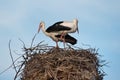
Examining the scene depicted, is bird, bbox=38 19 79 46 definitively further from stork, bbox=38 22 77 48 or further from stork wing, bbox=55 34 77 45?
stork wing, bbox=55 34 77 45

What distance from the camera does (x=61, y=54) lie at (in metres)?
9.01

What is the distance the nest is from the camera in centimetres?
862

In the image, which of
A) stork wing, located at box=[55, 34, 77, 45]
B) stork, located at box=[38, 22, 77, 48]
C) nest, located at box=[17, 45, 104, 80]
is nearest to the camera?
nest, located at box=[17, 45, 104, 80]

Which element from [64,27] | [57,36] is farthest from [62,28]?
[57,36]

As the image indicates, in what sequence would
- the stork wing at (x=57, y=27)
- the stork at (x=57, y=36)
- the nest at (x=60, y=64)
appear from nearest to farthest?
the nest at (x=60, y=64)
the stork wing at (x=57, y=27)
the stork at (x=57, y=36)

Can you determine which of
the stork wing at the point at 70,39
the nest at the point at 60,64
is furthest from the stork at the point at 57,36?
the nest at the point at 60,64

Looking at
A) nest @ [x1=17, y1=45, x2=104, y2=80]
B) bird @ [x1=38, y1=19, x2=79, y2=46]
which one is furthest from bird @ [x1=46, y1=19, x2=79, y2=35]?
nest @ [x1=17, y1=45, x2=104, y2=80]

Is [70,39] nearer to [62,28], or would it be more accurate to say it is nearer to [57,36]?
[57,36]

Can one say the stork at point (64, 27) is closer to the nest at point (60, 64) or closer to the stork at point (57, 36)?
the stork at point (57, 36)

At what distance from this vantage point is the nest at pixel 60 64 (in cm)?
862

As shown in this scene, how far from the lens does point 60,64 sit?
8773 mm

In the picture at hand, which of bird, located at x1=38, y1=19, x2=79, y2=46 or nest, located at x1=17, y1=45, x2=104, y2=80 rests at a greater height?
bird, located at x1=38, y1=19, x2=79, y2=46

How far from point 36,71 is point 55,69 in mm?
404

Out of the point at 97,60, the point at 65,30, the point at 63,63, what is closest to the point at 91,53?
the point at 97,60
